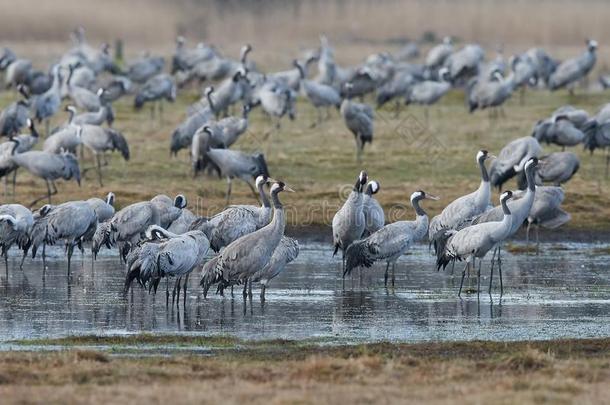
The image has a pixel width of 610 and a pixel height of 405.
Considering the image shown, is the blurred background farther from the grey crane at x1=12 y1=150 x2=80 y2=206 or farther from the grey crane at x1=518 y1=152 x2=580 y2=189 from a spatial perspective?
the grey crane at x1=518 y1=152 x2=580 y2=189

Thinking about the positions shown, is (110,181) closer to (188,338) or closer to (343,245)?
(343,245)

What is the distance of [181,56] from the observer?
126 ft

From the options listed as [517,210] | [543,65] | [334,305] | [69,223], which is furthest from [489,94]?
[334,305]

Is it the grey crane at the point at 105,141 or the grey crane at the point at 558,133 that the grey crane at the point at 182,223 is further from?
the grey crane at the point at 558,133

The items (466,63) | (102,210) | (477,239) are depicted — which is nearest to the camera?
(477,239)

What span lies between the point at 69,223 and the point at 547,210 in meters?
6.20

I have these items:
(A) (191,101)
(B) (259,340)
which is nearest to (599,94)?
(A) (191,101)

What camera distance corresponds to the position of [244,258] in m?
13.6

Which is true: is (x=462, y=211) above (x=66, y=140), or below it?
below

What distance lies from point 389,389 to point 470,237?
18.6 feet

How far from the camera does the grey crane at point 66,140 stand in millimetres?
22531

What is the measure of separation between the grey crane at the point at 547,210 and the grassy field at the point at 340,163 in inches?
52.7

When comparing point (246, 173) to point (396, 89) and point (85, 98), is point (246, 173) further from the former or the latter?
point (396, 89)

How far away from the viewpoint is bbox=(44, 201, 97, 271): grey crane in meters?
15.5
